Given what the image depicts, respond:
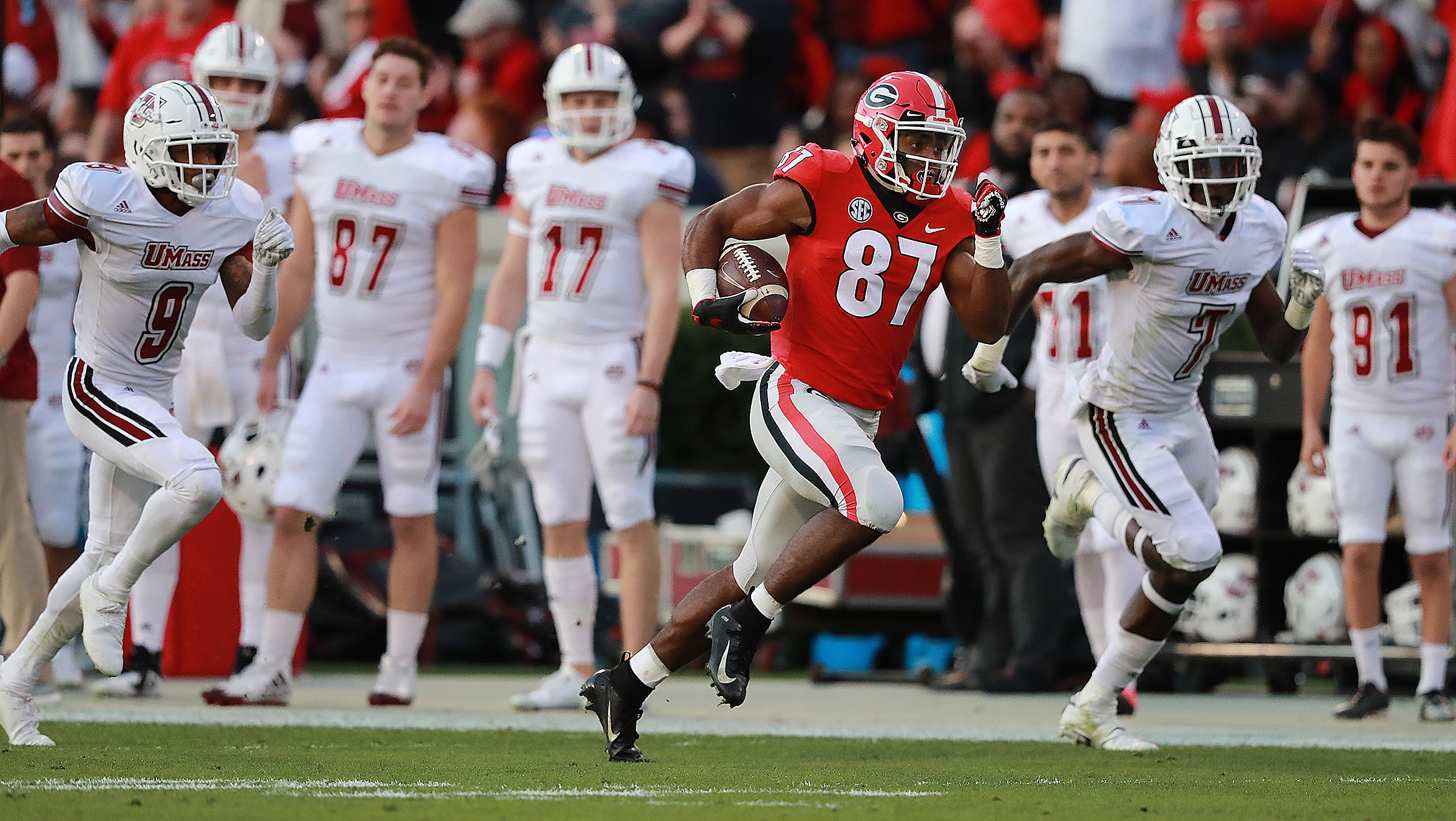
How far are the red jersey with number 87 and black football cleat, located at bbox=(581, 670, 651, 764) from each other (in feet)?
3.39

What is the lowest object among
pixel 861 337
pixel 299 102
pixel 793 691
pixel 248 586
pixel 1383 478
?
pixel 793 691

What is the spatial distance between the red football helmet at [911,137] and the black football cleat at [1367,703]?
3.04 meters

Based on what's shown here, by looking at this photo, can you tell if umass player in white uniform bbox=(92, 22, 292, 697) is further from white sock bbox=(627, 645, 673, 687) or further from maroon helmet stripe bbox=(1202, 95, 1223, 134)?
maroon helmet stripe bbox=(1202, 95, 1223, 134)

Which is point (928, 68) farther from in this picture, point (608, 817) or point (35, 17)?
point (608, 817)

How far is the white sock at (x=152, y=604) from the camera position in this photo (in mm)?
7984

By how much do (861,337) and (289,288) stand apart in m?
2.90

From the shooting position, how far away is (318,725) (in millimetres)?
6695

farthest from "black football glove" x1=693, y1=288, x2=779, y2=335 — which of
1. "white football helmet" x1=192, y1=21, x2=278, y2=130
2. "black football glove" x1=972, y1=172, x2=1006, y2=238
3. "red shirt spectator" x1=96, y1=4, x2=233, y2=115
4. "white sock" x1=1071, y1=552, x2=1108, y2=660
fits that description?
"red shirt spectator" x1=96, y1=4, x2=233, y2=115

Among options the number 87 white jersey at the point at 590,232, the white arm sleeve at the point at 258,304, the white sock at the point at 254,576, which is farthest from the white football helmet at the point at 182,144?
the white sock at the point at 254,576

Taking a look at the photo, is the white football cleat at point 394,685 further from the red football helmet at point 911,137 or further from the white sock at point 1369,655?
the white sock at point 1369,655

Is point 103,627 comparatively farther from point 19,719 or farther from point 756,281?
point 756,281

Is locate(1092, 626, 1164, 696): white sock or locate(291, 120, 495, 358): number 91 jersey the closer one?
locate(1092, 626, 1164, 696): white sock

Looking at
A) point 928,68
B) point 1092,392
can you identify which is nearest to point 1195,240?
point 1092,392

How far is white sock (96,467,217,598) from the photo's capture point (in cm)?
596
